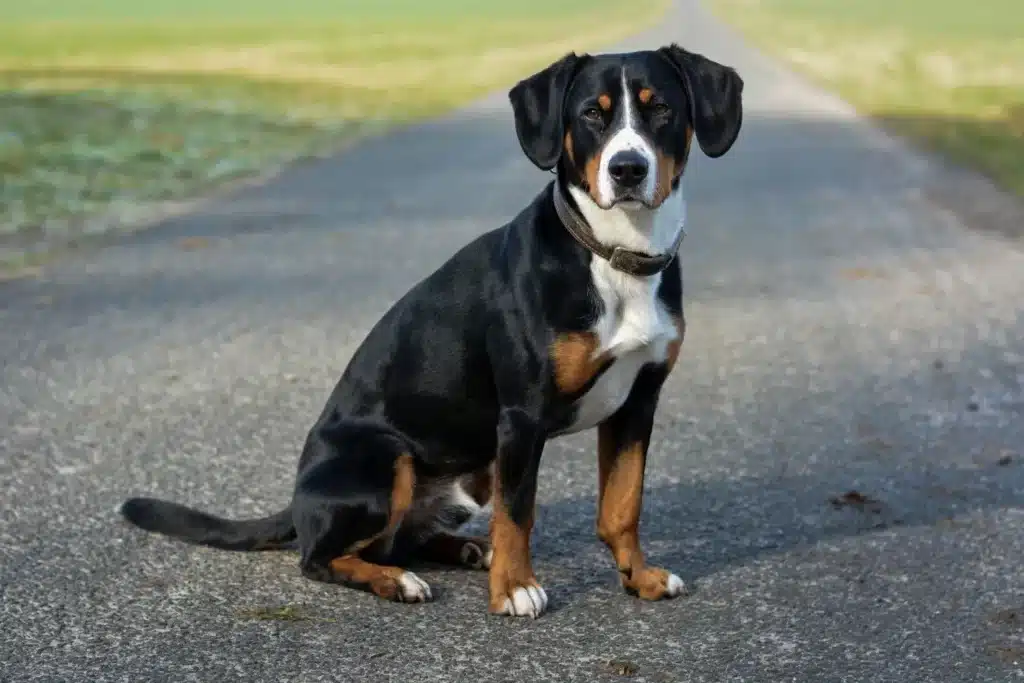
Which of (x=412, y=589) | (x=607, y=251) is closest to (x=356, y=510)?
(x=412, y=589)

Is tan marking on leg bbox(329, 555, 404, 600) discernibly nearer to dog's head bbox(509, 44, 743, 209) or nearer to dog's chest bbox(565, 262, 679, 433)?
dog's chest bbox(565, 262, 679, 433)

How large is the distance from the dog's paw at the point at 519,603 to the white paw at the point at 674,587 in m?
0.39

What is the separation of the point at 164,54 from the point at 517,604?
33.4 m

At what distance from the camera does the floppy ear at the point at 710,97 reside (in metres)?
4.18

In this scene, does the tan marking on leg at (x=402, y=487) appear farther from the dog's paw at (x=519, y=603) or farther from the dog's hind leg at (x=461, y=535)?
the dog's paw at (x=519, y=603)

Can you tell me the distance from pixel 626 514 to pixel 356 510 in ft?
2.52

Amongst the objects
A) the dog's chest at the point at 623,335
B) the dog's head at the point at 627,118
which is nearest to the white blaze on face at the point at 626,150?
the dog's head at the point at 627,118

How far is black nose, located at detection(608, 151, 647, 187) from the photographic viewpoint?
390 cm

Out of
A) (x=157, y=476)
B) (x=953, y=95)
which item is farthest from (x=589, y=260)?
(x=953, y=95)

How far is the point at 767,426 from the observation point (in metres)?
6.18

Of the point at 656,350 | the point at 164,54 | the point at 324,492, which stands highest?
the point at 656,350

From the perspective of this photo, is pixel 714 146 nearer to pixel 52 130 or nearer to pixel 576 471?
pixel 576 471

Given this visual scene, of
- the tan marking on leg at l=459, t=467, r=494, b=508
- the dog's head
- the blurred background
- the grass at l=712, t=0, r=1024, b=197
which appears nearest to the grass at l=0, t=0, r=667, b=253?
the blurred background

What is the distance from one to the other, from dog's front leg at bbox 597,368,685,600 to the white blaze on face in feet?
1.94
